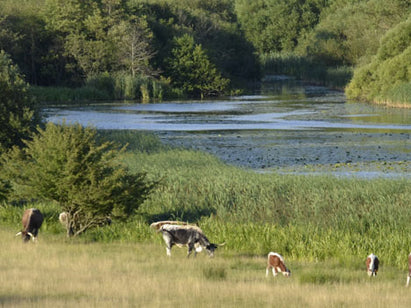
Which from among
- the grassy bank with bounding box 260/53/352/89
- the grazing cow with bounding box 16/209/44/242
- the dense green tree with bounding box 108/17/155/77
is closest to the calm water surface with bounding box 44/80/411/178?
the dense green tree with bounding box 108/17/155/77

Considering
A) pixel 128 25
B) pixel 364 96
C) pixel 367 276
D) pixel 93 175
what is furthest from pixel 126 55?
pixel 367 276

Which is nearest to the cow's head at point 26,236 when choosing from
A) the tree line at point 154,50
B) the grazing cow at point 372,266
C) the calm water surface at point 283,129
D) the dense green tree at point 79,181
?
the dense green tree at point 79,181

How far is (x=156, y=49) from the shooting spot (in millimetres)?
82188

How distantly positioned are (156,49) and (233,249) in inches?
2689

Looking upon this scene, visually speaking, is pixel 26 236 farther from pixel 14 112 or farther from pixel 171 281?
pixel 14 112

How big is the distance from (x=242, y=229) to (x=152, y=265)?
13.2 ft

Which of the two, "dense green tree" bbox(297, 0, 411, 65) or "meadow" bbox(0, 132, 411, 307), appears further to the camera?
"dense green tree" bbox(297, 0, 411, 65)

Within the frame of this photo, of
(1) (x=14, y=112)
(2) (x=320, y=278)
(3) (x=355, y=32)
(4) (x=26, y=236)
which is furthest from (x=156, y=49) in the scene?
(2) (x=320, y=278)

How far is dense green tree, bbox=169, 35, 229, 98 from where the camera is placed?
260 feet

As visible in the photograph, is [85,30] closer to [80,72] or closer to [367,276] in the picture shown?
[80,72]

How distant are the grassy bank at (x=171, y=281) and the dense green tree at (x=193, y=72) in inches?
2552

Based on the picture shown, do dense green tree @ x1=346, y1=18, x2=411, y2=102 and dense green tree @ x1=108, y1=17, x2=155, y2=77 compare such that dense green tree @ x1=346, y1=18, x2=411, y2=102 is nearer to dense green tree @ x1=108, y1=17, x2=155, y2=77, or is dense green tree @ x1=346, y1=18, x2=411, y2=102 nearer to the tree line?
the tree line

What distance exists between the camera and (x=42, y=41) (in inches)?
3108

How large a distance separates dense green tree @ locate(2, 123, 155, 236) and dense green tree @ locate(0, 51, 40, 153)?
9.52 m
